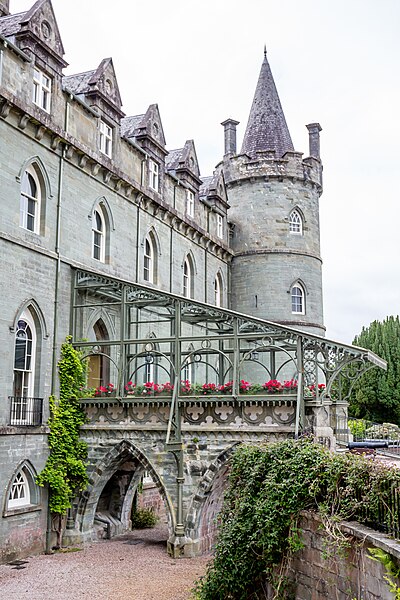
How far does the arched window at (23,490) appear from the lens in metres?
17.0

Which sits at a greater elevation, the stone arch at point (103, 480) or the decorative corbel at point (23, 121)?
the decorative corbel at point (23, 121)

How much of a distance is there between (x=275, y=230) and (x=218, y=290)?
3955 mm

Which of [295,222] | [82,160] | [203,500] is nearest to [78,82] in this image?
[82,160]

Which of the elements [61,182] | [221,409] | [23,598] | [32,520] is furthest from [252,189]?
[23,598]

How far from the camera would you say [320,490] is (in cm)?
1023

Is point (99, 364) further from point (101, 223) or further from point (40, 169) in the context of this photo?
point (40, 169)

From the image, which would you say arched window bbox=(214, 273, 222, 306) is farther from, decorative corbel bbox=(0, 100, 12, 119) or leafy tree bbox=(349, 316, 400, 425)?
leafy tree bbox=(349, 316, 400, 425)

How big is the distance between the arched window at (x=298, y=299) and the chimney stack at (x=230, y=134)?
7943 millimetres

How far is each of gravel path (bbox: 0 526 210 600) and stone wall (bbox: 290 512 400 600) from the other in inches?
158

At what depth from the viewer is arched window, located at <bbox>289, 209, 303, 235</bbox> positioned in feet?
104

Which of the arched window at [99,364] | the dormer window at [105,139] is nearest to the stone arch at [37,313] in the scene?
the arched window at [99,364]

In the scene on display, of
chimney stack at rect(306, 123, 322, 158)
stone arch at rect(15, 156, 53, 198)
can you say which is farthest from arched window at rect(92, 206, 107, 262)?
chimney stack at rect(306, 123, 322, 158)

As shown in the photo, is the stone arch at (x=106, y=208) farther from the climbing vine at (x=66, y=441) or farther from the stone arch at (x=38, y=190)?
the climbing vine at (x=66, y=441)

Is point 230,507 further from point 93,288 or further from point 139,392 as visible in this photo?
point 93,288
